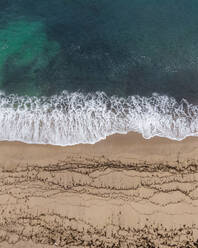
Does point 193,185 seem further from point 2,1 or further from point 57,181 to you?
point 2,1

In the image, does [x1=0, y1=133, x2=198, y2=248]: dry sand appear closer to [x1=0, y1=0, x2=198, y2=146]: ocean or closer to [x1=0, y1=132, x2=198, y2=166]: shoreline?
[x1=0, y1=132, x2=198, y2=166]: shoreline

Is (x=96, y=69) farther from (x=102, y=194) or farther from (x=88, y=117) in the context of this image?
(x=102, y=194)

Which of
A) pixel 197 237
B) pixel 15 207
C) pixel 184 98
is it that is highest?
pixel 184 98

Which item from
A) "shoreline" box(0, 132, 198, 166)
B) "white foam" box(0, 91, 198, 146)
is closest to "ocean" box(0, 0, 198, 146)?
"white foam" box(0, 91, 198, 146)

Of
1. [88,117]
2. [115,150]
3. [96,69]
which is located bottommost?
[115,150]

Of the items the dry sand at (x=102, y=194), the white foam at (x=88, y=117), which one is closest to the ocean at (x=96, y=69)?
the white foam at (x=88, y=117)

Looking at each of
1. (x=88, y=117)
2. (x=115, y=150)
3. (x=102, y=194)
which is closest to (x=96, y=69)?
(x=88, y=117)

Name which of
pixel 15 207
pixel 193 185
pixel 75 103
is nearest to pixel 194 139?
pixel 193 185
